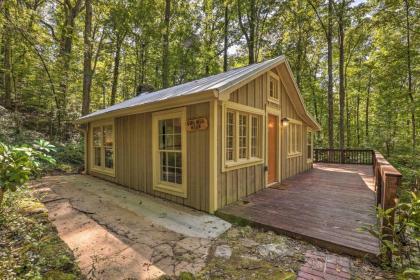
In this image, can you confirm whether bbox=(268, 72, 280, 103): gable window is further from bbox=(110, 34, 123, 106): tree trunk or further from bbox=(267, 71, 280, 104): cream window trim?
bbox=(110, 34, 123, 106): tree trunk

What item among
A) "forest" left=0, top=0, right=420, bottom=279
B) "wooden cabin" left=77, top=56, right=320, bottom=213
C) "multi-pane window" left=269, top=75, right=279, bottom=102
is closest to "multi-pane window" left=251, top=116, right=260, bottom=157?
"wooden cabin" left=77, top=56, right=320, bottom=213

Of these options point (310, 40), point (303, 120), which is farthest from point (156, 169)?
point (310, 40)

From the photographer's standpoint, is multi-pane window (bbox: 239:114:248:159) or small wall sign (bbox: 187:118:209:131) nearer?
small wall sign (bbox: 187:118:209:131)

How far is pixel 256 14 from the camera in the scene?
46.9 feet

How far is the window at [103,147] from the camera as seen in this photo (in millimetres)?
7203

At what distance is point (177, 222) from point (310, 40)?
16.7 m

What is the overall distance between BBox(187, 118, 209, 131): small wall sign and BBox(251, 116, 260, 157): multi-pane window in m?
1.81

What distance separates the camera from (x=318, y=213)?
162 inches

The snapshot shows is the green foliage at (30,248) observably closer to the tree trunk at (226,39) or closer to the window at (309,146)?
the window at (309,146)

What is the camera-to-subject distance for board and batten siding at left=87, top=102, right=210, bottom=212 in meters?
4.34

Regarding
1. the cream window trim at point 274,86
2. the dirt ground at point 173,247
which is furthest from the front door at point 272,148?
the dirt ground at point 173,247

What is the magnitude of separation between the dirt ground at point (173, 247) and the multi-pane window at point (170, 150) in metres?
0.77

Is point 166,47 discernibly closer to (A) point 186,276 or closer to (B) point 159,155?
(B) point 159,155

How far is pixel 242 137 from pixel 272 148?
1808 mm
